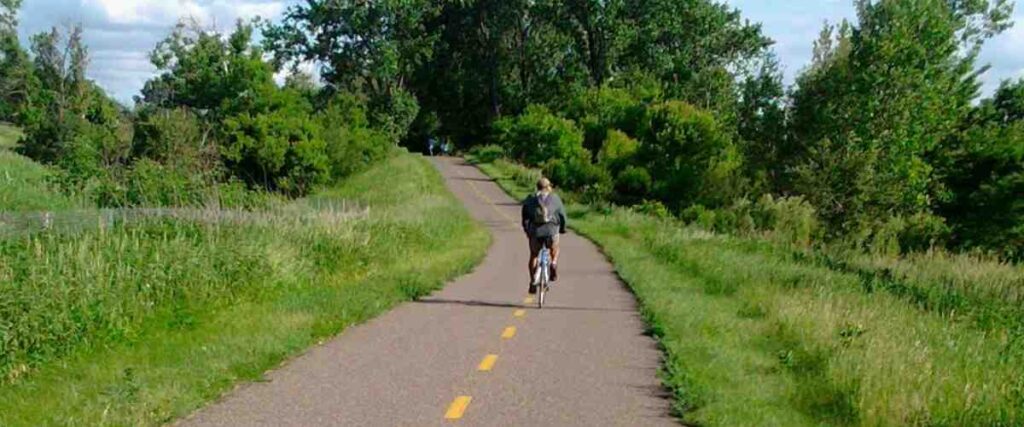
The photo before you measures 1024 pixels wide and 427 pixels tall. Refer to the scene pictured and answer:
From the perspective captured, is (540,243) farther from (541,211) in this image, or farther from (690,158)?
A: (690,158)

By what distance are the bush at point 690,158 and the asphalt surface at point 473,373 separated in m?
38.6

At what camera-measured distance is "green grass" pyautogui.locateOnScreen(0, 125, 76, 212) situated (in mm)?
36906

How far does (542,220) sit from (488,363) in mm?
6533

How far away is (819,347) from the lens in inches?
496

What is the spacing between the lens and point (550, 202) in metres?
18.4

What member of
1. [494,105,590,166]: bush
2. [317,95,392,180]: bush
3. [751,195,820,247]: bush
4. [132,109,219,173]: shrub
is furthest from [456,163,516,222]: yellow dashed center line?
[132,109,219,173]: shrub

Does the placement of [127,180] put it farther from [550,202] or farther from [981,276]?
[981,276]

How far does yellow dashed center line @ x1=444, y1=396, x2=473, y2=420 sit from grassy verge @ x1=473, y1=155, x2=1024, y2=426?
188 centimetres

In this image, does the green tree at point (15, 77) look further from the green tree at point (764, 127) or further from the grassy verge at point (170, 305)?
the grassy verge at point (170, 305)

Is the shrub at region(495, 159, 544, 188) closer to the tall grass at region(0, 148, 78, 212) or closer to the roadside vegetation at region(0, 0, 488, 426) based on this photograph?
the roadside vegetation at region(0, 0, 488, 426)

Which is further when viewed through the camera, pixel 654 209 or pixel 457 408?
pixel 654 209

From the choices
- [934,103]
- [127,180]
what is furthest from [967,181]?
[127,180]

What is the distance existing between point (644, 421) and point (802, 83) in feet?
186

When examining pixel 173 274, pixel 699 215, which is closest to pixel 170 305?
pixel 173 274
